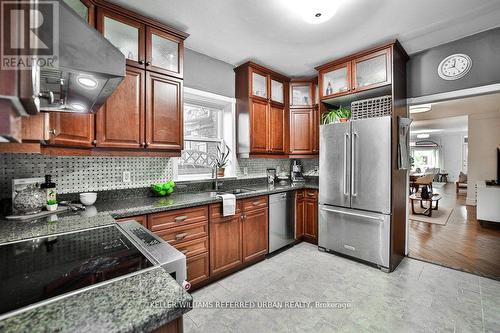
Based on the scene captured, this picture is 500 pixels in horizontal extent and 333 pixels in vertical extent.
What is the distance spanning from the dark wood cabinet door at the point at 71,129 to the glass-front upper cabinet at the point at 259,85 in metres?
2.10

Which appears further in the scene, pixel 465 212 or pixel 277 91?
pixel 465 212

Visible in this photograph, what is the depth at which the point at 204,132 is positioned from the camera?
10.7 feet

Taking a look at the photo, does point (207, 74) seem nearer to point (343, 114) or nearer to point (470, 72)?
point (343, 114)

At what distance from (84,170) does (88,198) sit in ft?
1.06

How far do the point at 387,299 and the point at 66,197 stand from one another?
3.05 m

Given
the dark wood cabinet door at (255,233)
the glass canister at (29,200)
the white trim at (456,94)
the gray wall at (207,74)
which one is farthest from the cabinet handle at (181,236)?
the white trim at (456,94)

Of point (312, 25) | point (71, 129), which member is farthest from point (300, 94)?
point (71, 129)

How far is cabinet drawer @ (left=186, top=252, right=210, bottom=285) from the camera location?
2.20m

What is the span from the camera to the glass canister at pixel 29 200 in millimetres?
1577

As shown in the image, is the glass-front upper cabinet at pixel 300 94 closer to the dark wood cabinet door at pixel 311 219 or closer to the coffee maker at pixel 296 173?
the coffee maker at pixel 296 173

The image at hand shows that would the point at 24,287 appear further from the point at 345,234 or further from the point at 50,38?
the point at 345,234

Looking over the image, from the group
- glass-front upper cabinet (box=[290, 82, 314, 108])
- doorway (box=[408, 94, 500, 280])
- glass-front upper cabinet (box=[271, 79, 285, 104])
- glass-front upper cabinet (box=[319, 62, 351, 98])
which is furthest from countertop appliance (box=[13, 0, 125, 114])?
doorway (box=[408, 94, 500, 280])

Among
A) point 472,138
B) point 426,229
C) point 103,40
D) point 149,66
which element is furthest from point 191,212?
point 472,138

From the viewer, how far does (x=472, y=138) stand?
6.48 m
